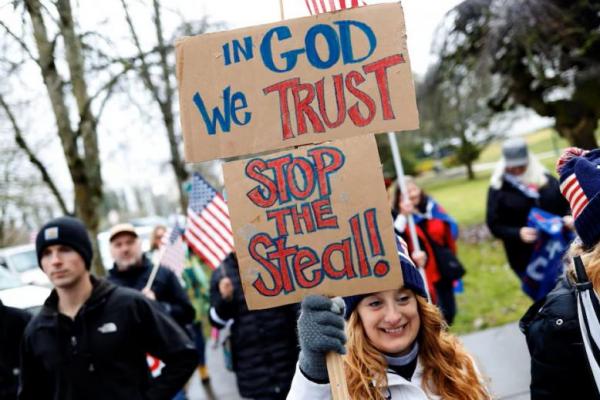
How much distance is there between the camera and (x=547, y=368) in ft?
6.20

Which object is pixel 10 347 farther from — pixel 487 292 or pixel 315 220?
pixel 487 292

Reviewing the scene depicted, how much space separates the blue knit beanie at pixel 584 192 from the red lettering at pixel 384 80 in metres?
0.58

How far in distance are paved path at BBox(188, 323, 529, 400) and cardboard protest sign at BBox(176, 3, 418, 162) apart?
124 inches

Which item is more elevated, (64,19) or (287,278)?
(64,19)

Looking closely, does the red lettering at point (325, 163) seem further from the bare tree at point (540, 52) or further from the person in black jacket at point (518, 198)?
the bare tree at point (540, 52)

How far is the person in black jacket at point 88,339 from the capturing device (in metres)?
2.91

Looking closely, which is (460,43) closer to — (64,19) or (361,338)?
(64,19)

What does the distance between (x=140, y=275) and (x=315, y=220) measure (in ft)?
12.4

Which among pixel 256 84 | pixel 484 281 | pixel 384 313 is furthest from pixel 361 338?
pixel 484 281

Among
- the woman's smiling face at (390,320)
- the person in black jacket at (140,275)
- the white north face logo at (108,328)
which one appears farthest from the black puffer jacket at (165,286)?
the woman's smiling face at (390,320)

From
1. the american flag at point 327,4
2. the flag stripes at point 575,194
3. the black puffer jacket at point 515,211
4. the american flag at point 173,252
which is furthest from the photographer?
the american flag at point 173,252

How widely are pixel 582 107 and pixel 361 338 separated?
364 inches

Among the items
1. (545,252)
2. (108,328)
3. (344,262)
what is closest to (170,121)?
(545,252)

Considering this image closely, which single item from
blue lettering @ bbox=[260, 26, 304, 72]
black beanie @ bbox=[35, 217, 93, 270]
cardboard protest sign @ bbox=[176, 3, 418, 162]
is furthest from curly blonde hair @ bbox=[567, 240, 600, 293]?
black beanie @ bbox=[35, 217, 93, 270]
